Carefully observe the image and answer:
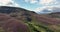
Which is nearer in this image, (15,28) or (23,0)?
(15,28)

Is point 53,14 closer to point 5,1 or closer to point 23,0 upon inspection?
point 23,0

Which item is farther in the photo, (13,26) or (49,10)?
(49,10)

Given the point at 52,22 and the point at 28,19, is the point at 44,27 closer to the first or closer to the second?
the point at 52,22

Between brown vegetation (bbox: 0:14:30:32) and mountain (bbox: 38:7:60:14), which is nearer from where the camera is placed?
brown vegetation (bbox: 0:14:30:32)

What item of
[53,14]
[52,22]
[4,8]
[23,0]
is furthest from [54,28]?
[4,8]

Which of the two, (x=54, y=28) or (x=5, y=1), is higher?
(x=5, y=1)

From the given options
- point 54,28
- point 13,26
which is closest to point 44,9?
point 54,28

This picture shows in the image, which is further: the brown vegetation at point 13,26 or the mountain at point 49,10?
the mountain at point 49,10

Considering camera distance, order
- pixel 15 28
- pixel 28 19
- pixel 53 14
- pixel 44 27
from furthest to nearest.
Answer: pixel 53 14
pixel 28 19
pixel 44 27
pixel 15 28

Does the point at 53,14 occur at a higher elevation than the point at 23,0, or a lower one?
lower

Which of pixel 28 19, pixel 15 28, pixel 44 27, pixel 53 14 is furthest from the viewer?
pixel 53 14
